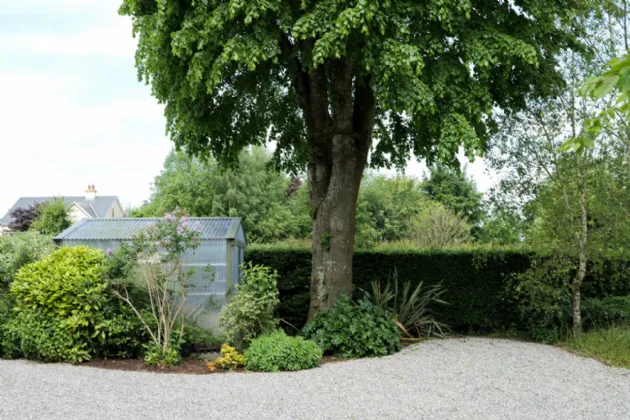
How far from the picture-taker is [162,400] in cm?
640

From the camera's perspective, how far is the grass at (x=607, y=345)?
8.81m

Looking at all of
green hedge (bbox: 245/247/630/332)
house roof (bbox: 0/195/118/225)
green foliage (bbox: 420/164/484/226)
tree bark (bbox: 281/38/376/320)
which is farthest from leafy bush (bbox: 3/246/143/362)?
house roof (bbox: 0/195/118/225)

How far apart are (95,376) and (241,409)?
9.25 ft

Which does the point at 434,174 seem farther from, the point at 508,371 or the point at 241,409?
the point at 241,409

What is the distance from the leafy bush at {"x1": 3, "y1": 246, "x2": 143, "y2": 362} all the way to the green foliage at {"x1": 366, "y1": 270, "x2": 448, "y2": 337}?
455 cm

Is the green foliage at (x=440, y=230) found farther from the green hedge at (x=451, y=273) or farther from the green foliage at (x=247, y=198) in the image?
the green hedge at (x=451, y=273)

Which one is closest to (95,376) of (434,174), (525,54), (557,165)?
(525,54)

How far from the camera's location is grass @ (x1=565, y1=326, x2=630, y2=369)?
881 centimetres

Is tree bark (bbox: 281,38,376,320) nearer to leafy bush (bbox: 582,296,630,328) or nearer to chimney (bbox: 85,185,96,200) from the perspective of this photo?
leafy bush (bbox: 582,296,630,328)

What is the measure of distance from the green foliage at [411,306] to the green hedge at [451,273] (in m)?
0.30

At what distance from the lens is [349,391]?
Answer: 22.2 ft

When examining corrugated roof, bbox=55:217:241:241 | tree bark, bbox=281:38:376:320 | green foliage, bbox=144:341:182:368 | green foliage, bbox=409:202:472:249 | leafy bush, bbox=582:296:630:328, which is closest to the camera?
green foliage, bbox=144:341:182:368

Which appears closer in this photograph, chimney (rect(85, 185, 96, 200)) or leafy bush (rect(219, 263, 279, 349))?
leafy bush (rect(219, 263, 279, 349))

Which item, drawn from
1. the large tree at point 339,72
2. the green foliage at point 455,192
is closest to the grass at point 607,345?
the large tree at point 339,72
